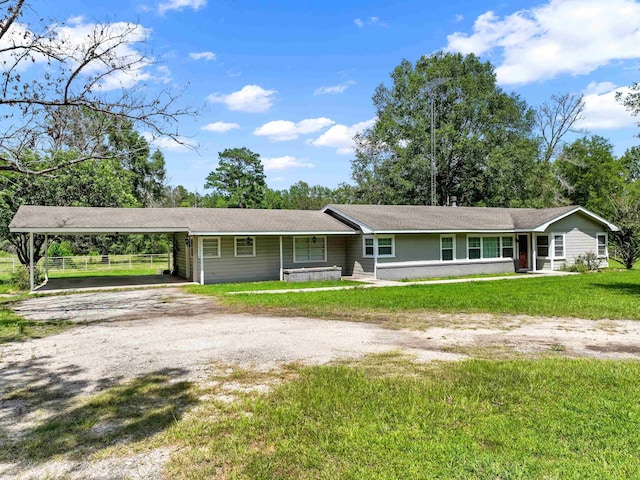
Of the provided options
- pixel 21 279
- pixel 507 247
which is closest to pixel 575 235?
pixel 507 247

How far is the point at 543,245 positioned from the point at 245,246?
14.9 metres

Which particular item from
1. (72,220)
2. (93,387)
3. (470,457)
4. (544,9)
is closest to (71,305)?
(72,220)

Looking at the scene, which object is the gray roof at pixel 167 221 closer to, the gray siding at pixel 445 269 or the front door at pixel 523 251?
the gray siding at pixel 445 269

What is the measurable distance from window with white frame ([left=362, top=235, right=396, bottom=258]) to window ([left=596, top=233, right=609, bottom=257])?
1236 cm

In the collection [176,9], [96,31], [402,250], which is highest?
[176,9]

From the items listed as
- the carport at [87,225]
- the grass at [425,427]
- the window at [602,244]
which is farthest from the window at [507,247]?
the grass at [425,427]

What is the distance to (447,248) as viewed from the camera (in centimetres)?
2062

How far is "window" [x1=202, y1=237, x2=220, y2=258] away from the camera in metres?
17.9

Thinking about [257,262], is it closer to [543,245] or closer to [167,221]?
[167,221]

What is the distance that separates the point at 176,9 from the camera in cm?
1129

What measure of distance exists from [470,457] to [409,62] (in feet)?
136

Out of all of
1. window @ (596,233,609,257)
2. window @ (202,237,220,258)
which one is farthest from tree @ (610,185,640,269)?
window @ (202,237,220,258)

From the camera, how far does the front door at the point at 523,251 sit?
2288cm

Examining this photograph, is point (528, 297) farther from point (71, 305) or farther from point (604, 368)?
point (71, 305)
